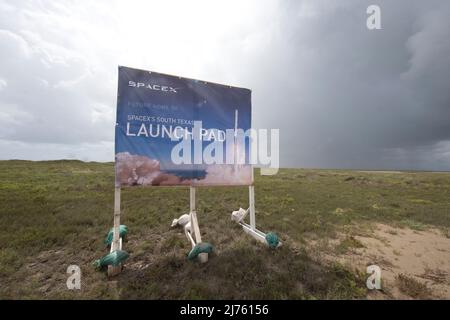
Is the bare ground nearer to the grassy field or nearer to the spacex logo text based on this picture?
the grassy field

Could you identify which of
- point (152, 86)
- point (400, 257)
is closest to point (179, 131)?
point (152, 86)

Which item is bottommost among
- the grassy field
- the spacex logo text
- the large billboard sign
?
the grassy field

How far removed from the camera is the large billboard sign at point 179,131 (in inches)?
205

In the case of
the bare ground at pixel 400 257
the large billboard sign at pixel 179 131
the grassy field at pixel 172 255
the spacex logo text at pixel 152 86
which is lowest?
the bare ground at pixel 400 257

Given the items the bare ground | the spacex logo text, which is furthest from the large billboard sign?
the bare ground

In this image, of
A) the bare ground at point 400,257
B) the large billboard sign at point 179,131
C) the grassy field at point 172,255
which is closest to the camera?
the grassy field at point 172,255

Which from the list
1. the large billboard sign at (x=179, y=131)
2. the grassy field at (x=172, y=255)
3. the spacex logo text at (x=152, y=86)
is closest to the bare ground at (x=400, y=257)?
the grassy field at (x=172, y=255)

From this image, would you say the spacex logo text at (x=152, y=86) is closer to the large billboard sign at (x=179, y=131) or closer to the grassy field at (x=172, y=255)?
the large billboard sign at (x=179, y=131)

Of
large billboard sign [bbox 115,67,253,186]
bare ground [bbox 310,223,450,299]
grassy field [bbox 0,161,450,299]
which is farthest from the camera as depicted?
large billboard sign [bbox 115,67,253,186]

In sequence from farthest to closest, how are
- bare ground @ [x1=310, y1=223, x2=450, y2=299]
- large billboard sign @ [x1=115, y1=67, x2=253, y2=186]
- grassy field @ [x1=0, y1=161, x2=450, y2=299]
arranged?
large billboard sign @ [x1=115, y1=67, x2=253, y2=186] → bare ground @ [x1=310, y1=223, x2=450, y2=299] → grassy field @ [x1=0, y1=161, x2=450, y2=299]

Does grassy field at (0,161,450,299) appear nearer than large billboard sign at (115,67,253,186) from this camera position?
Yes

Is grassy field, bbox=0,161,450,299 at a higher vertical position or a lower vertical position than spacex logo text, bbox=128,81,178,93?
lower

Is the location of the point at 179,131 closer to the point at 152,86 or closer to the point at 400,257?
the point at 152,86

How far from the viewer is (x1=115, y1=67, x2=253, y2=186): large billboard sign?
5.22 m
